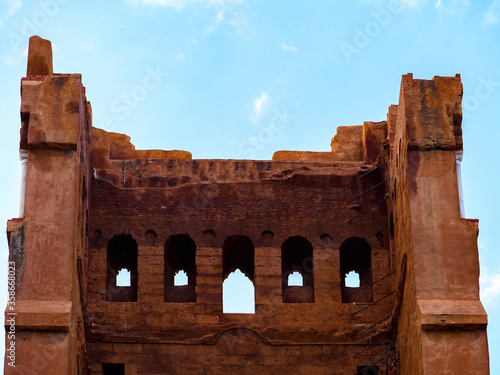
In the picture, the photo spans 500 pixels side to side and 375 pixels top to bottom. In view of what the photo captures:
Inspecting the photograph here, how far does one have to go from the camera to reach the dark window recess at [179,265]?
2836cm

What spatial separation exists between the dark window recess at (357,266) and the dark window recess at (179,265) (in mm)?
3128

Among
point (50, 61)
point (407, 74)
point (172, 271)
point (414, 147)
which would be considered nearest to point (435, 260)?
point (414, 147)

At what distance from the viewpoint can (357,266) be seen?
29406 mm

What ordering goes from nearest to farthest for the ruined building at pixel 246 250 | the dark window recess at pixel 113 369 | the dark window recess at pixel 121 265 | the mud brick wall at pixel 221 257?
the ruined building at pixel 246 250 → the dark window recess at pixel 113 369 → the mud brick wall at pixel 221 257 → the dark window recess at pixel 121 265

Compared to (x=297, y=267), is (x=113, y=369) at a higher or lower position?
lower

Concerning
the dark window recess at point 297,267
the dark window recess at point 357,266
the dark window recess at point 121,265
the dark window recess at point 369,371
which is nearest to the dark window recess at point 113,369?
the dark window recess at point 121,265

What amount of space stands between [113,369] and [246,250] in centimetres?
383

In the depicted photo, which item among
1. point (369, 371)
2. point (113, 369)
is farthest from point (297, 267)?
point (113, 369)

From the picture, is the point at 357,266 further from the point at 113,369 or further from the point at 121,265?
the point at 113,369

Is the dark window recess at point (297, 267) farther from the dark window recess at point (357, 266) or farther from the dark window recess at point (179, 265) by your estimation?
the dark window recess at point (179, 265)

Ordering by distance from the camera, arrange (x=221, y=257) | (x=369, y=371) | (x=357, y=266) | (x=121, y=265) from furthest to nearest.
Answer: (x=357, y=266)
(x=121, y=265)
(x=221, y=257)
(x=369, y=371)

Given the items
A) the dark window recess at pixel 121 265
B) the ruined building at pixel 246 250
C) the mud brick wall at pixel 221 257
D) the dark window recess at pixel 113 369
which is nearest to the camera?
the ruined building at pixel 246 250

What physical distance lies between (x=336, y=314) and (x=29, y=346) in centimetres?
650

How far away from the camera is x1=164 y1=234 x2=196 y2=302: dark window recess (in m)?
28.4
